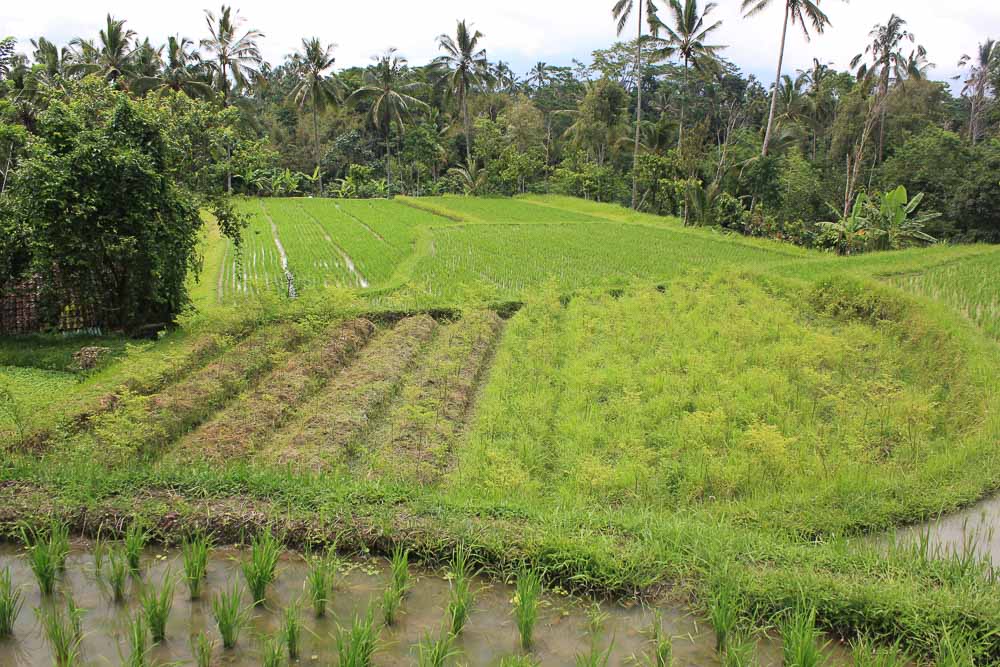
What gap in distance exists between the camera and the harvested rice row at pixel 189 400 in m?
5.48

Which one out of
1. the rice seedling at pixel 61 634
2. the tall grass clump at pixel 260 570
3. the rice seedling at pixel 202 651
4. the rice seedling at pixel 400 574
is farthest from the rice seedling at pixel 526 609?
the rice seedling at pixel 61 634

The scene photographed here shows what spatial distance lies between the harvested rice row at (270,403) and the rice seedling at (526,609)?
303 cm

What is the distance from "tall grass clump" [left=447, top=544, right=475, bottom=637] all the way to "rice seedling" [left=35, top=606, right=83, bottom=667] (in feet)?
5.82

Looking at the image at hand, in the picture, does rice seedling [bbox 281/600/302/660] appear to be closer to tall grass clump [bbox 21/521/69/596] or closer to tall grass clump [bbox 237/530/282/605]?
tall grass clump [bbox 237/530/282/605]

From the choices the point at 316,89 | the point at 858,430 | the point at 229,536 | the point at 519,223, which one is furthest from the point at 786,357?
the point at 316,89

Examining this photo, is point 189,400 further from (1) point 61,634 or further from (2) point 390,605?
(2) point 390,605

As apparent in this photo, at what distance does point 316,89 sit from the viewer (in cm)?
3066

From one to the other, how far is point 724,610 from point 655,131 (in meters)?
30.0

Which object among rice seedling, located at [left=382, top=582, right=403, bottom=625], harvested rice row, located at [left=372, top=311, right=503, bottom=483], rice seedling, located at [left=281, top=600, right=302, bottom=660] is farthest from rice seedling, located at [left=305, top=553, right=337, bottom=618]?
harvested rice row, located at [left=372, top=311, right=503, bottom=483]

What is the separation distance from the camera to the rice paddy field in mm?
3625

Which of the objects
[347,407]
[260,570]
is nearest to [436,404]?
[347,407]

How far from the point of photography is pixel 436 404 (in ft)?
22.2

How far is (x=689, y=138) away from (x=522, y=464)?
2074 centimetres

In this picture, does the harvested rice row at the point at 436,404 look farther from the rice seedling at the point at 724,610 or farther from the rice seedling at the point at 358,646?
the rice seedling at the point at 724,610
